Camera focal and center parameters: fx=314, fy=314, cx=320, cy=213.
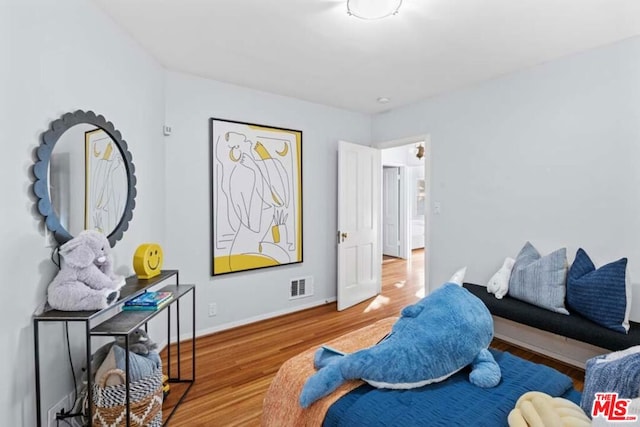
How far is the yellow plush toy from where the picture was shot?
38.6 inches

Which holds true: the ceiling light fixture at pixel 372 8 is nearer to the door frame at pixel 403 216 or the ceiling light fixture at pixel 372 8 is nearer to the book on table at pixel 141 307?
the book on table at pixel 141 307

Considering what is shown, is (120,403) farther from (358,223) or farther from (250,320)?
(358,223)

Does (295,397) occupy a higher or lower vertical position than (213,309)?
higher

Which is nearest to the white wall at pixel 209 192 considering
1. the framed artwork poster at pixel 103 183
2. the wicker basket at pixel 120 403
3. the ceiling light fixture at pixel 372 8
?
the framed artwork poster at pixel 103 183

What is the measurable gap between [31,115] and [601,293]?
3.54m

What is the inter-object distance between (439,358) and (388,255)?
6374mm

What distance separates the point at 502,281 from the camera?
2766mm

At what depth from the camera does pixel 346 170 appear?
393 cm

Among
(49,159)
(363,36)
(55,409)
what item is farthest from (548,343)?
(49,159)

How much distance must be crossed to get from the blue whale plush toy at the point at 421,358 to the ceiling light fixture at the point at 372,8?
174cm

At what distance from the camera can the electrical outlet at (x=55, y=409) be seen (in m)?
1.60

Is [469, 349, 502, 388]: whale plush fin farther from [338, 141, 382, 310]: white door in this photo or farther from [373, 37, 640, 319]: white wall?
[338, 141, 382, 310]: white door

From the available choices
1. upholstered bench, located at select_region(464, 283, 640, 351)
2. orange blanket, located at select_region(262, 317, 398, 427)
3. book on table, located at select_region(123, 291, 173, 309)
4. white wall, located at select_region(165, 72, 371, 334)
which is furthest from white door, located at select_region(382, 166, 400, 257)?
book on table, located at select_region(123, 291, 173, 309)

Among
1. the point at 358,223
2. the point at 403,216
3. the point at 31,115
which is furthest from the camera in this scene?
the point at 403,216
